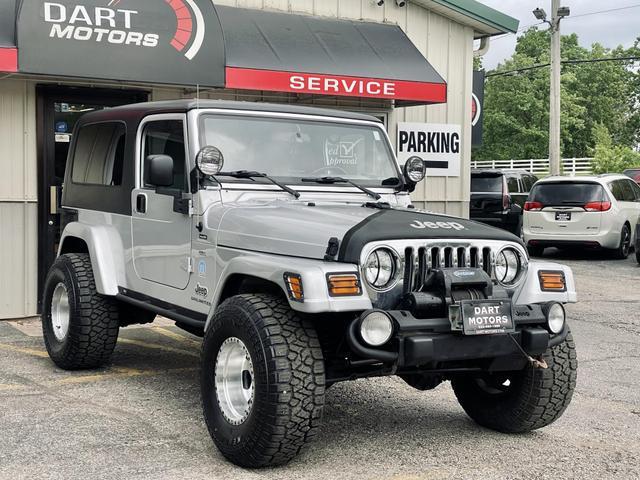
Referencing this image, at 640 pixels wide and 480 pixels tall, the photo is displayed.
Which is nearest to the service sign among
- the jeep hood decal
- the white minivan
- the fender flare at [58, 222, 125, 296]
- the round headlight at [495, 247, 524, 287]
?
the white minivan

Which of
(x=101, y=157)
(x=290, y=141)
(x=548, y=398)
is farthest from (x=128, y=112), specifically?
(x=548, y=398)

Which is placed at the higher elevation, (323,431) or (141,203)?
(141,203)

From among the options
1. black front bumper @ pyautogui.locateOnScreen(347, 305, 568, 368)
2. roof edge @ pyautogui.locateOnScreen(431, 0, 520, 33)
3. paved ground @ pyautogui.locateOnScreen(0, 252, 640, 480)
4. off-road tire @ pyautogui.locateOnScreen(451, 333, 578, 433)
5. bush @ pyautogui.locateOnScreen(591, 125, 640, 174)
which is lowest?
paved ground @ pyautogui.locateOnScreen(0, 252, 640, 480)

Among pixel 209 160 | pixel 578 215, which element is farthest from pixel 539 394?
pixel 578 215

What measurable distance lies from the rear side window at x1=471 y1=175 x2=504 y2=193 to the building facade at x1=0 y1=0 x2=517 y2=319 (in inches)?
220

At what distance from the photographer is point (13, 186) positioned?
952 cm

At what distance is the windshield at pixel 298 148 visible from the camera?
19.5 feet

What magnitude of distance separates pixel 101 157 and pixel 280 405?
11.3ft

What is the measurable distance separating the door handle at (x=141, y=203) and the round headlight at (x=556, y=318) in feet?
9.52

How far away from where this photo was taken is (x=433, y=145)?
40.1ft

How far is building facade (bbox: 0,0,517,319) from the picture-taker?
881 cm

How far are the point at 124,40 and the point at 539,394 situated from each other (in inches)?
229

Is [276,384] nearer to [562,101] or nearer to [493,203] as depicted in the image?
[493,203]

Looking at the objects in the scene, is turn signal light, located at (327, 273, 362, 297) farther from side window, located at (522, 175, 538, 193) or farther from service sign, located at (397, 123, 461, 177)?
side window, located at (522, 175, 538, 193)
